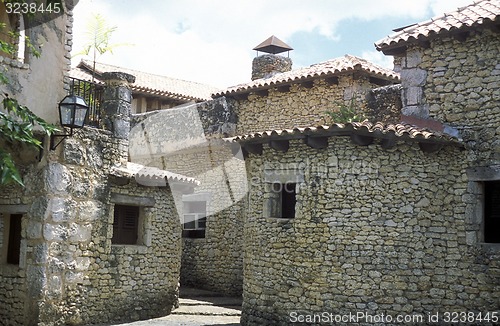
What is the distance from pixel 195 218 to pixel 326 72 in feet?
19.5

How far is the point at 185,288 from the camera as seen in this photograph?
Answer: 17281mm

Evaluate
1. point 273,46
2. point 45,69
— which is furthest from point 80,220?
point 273,46

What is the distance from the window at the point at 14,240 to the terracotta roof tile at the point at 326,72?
6.98 metres

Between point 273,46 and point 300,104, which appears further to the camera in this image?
Answer: point 273,46

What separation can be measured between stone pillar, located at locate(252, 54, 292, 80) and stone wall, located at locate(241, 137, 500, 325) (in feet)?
33.3

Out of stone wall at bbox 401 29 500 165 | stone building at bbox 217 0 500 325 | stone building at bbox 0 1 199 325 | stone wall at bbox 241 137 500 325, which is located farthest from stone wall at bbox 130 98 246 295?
stone wall at bbox 401 29 500 165

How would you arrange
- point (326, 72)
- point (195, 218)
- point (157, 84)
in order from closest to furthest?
point (326, 72) < point (195, 218) < point (157, 84)

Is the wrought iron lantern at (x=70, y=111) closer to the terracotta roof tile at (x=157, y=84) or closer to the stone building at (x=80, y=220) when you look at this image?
the stone building at (x=80, y=220)

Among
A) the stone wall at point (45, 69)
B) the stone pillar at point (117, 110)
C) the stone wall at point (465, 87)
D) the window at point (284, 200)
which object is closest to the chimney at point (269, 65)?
the stone pillar at point (117, 110)

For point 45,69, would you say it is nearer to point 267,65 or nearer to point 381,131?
point 381,131

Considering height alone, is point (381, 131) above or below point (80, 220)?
above

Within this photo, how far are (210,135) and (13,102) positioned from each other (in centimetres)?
1157

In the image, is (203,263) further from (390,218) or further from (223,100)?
(390,218)

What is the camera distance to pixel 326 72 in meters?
14.7
